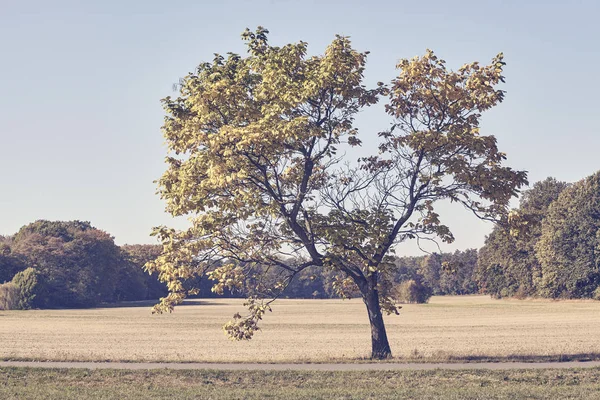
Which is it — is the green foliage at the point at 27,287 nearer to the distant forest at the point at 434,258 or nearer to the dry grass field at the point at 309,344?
the distant forest at the point at 434,258

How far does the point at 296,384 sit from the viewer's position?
63.3ft

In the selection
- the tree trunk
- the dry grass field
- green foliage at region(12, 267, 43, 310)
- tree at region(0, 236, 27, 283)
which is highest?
tree at region(0, 236, 27, 283)

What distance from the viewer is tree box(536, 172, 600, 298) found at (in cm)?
8969

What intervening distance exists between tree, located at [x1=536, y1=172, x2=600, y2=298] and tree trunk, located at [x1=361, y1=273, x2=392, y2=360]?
6882 cm

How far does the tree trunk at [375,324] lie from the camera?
85.4ft

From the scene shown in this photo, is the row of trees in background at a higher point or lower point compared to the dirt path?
higher

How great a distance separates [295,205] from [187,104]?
16.3 feet

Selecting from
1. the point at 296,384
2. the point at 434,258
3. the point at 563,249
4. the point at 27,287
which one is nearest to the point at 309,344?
the point at 296,384

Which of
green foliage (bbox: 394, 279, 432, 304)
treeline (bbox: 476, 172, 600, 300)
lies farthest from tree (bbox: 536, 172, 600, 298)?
green foliage (bbox: 394, 279, 432, 304)

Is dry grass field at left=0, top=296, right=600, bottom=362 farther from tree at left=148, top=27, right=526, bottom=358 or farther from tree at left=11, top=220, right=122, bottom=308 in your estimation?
tree at left=11, top=220, right=122, bottom=308

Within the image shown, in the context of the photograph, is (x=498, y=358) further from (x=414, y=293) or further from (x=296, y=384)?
(x=414, y=293)

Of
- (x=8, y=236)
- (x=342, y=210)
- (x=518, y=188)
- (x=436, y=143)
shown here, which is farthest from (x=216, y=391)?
(x=8, y=236)

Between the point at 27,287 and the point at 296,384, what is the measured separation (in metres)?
85.8

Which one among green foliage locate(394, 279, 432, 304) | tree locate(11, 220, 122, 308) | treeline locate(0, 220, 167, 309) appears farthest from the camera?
tree locate(11, 220, 122, 308)
